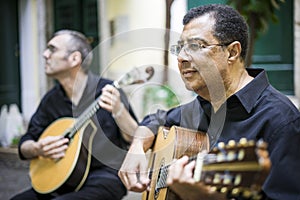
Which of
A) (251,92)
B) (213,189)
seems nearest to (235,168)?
(213,189)

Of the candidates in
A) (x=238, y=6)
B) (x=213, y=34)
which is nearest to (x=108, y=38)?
(x=238, y=6)

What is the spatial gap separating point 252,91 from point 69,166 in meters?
1.22

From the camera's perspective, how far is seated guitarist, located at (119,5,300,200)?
168cm

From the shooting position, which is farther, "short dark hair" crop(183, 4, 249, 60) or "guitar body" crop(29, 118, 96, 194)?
"guitar body" crop(29, 118, 96, 194)

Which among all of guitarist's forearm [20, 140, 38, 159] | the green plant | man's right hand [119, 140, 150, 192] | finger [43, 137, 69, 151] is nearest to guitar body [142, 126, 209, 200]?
man's right hand [119, 140, 150, 192]

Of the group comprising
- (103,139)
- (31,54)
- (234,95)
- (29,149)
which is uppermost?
(234,95)

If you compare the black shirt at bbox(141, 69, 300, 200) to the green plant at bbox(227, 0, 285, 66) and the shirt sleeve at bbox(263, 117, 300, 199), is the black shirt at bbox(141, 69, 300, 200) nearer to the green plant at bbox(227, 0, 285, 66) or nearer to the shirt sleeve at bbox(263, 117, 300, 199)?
the shirt sleeve at bbox(263, 117, 300, 199)

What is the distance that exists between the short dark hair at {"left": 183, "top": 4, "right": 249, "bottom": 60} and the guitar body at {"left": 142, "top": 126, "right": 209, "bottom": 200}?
0.36 meters

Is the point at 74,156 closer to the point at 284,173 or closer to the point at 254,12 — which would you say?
the point at 284,173

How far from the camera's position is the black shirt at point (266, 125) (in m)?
1.67

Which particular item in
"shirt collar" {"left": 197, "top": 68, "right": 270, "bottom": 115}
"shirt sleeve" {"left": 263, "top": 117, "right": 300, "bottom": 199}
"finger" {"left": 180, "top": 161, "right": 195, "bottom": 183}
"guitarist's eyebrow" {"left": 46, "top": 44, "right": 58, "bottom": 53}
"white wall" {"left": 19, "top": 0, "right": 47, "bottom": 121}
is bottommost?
"white wall" {"left": 19, "top": 0, "right": 47, "bottom": 121}

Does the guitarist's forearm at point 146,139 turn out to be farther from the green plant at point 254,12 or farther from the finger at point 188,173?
the green plant at point 254,12

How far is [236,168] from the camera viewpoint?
136 centimetres

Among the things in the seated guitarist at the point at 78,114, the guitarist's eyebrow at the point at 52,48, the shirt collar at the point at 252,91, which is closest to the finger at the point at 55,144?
the seated guitarist at the point at 78,114
